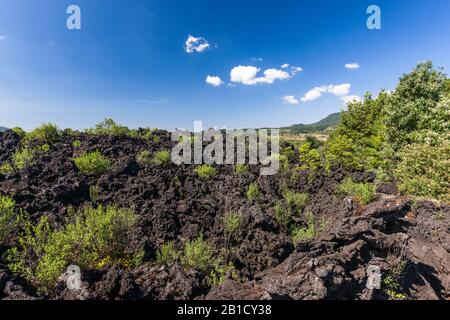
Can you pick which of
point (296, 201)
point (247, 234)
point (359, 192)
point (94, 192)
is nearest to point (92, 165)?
point (94, 192)

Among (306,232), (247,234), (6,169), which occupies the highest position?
(6,169)

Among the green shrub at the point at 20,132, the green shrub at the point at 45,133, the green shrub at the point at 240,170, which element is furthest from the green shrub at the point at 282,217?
the green shrub at the point at 20,132

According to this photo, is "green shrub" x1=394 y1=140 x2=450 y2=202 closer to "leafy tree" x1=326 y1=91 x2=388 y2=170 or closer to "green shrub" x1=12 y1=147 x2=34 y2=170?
"leafy tree" x1=326 y1=91 x2=388 y2=170

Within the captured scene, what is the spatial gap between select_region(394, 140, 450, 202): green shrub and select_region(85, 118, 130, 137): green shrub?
17.2m

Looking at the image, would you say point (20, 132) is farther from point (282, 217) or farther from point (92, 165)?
point (282, 217)

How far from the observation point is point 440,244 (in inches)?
265

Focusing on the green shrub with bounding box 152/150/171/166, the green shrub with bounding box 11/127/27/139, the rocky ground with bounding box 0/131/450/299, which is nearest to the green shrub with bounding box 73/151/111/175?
the rocky ground with bounding box 0/131/450/299

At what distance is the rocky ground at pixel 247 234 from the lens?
416 cm

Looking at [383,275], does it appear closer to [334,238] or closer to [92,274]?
[334,238]

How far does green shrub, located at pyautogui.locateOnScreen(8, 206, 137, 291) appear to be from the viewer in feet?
15.0

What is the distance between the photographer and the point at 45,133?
14680 mm
